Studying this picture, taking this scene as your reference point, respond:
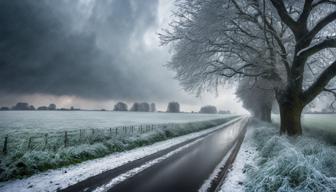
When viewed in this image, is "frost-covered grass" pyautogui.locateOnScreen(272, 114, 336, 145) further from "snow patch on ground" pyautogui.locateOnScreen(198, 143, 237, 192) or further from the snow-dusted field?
the snow-dusted field

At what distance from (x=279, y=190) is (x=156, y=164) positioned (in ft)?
17.4

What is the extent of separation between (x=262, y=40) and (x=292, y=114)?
4676 mm

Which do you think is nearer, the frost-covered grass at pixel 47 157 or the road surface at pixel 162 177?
the road surface at pixel 162 177

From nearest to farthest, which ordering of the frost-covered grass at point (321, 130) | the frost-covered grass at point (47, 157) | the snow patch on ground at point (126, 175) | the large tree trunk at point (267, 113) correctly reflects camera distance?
the snow patch on ground at point (126, 175)
the frost-covered grass at point (47, 157)
the frost-covered grass at point (321, 130)
the large tree trunk at point (267, 113)

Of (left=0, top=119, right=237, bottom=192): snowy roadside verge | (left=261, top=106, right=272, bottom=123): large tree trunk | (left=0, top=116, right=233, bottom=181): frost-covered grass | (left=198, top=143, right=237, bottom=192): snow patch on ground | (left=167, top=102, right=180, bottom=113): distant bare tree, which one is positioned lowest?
(left=198, top=143, right=237, bottom=192): snow patch on ground

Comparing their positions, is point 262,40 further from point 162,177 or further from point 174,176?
point 162,177

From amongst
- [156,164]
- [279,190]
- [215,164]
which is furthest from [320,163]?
[156,164]

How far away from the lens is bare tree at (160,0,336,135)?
9391mm

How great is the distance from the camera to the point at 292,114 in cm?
1133

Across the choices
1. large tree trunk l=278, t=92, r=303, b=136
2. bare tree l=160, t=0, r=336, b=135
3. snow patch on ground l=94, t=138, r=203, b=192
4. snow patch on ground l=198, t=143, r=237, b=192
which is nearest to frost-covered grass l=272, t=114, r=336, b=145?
large tree trunk l=278, t=92, r=303, b=136

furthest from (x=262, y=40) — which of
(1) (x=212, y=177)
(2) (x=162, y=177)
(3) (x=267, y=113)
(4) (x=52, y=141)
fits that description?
(3) (x=267, y=113)

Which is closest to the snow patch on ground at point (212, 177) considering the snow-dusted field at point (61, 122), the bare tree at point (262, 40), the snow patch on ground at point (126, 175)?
the snow patch on ground at point (126, 175)

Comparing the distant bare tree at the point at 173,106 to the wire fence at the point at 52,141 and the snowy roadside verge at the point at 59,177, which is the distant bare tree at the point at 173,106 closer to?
the wire fence at the point at 52,141

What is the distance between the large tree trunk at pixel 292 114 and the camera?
11.2 m
